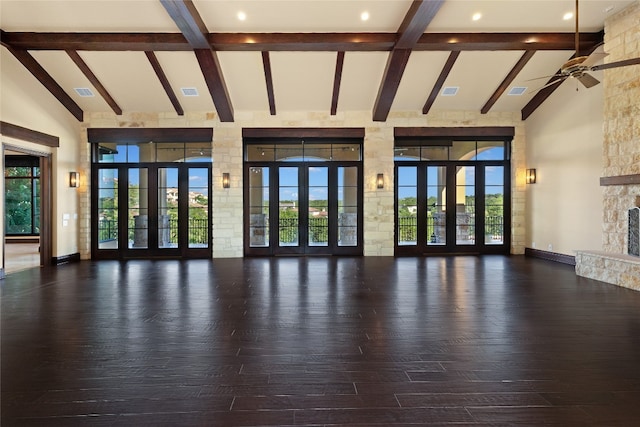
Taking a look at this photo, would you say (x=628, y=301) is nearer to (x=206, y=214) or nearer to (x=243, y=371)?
(x=243, y=371)

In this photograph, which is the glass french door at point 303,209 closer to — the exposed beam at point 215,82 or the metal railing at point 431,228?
Result: the metal railing at point 431,228

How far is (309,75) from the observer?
7.81 meters

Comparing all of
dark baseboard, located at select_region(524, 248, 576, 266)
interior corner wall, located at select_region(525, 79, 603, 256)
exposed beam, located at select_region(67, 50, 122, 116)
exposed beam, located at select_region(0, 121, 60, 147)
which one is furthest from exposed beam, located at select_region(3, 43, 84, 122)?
dark baseboard, located at select_region(524, 248, 576, 266)

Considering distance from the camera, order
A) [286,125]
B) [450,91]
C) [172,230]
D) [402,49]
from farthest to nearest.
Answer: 1. [172,230]
2. [286,125]
3. [450,91]
4. [402,49]

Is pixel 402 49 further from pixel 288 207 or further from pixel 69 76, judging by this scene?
pixel 69 76

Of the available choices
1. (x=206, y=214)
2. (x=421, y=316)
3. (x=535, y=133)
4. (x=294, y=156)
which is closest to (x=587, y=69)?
(x=421, y=316)

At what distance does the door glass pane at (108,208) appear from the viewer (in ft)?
30.0

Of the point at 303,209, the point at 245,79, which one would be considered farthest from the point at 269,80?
the point at 303,209

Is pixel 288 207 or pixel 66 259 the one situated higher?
pixel 288 207

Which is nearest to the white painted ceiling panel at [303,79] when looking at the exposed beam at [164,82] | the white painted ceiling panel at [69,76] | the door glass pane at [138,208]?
the exposed beam at [164,82]

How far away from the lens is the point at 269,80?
781 centimetres

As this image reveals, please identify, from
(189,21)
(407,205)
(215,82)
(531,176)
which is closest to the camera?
(189,21)

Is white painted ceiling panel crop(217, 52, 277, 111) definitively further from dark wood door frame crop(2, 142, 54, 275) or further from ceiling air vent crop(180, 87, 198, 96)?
dark wood door frame crop(2, 142, 54, 275)

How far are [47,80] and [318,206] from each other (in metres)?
6.22
